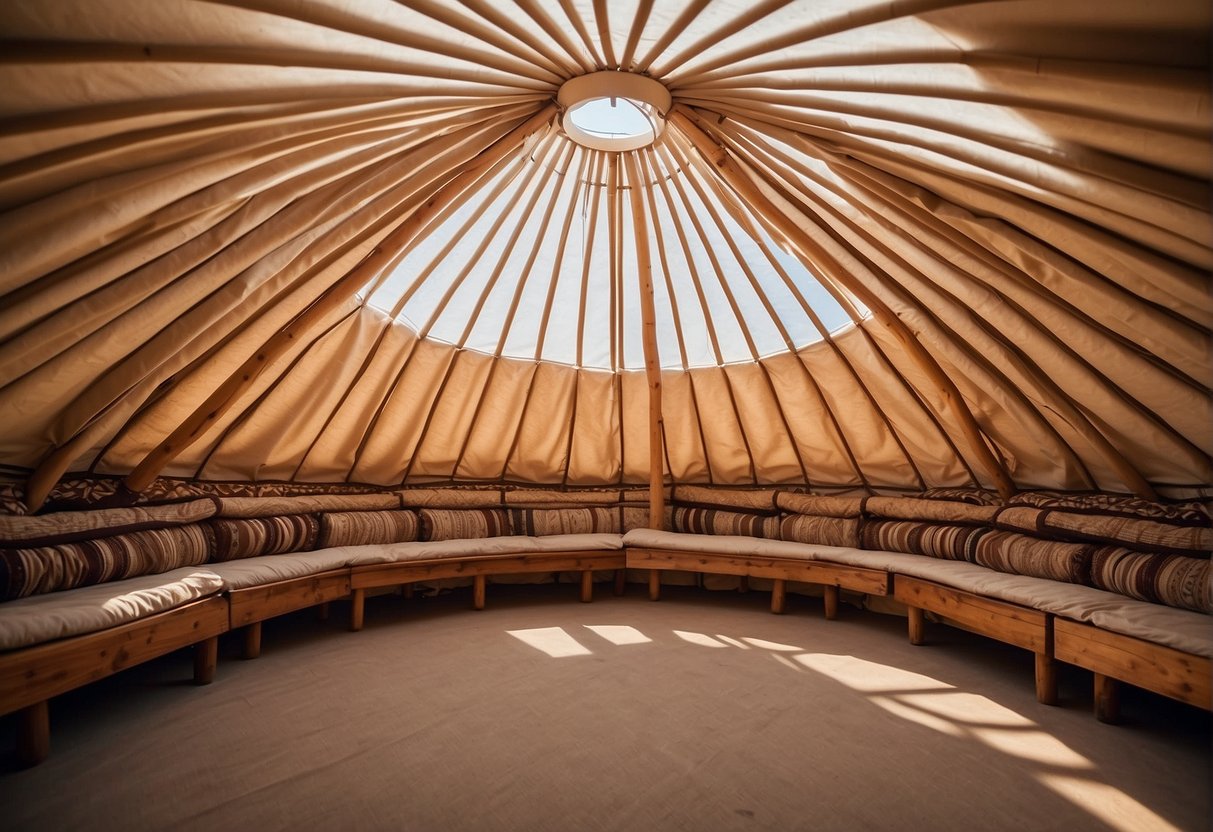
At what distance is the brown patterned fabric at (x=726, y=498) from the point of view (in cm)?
579

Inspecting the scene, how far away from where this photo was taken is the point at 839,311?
4.46 m

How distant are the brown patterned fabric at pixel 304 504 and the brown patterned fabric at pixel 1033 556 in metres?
4.28

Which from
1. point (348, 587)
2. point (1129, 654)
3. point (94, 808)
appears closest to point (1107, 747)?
point (1129, 654)

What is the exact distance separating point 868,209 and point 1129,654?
225cm

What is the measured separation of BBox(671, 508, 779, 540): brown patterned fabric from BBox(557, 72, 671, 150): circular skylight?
3.40m

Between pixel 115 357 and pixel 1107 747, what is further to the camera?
pixel 115 357

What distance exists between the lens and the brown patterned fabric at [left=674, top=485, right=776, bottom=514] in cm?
579

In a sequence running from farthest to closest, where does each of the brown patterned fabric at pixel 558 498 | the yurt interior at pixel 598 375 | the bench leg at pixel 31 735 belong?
the brown patterned fabric at pixel 558 498
the bench leg at pixel 31 735
the yurt interior at pixel 598 375

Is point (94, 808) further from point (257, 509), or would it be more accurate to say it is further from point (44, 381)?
point (257, 509)

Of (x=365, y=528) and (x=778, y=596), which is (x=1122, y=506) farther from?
(x=365, y=528)

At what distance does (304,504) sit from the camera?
472cm

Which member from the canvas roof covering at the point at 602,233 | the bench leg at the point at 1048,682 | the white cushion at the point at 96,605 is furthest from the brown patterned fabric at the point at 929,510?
the white cushion at the point at 96,605

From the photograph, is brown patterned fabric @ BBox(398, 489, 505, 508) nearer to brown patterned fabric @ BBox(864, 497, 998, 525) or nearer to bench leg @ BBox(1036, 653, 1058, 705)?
brown patterned fabric @ BBox(864, 497, 998, 525)

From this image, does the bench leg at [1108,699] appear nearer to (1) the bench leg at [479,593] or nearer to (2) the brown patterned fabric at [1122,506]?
(2) the brown patterned fabric at [1122,506]
